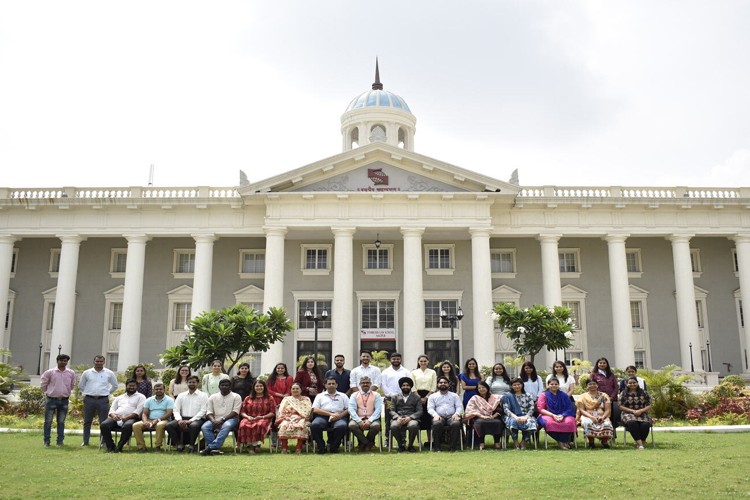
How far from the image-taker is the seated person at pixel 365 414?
11.7 m

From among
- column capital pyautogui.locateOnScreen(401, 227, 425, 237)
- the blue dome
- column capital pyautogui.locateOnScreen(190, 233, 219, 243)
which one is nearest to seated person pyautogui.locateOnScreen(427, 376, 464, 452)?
column capital pyautogui.locateOnScreen(401, 227, 425, 237)

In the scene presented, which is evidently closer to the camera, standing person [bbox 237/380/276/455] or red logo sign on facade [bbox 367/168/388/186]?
standing person [bbox 237/380/276/455]

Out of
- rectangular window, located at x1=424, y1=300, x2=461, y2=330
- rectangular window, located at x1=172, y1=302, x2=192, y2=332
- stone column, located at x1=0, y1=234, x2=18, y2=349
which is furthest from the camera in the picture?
rectangular window, located at x1=172, y1=302, x2=192, y2=332

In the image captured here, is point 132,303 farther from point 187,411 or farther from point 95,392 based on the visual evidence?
point 187,411

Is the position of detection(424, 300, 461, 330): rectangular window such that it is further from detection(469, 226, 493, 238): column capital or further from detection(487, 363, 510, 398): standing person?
detection(487, 363, 510, 398): standing person

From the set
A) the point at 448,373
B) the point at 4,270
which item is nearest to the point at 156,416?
the point at 448,373

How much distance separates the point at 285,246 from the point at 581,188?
15.3 m

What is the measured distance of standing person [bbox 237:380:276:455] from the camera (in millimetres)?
11562

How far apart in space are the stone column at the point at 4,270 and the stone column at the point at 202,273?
355 inches

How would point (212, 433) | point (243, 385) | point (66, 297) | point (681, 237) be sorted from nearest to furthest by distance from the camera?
point (212, 433) < point (243, 385) < point (66, 297) < point (681, 237)

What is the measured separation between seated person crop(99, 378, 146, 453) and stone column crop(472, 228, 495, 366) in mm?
18497

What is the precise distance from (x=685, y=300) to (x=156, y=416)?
26202 millimetres

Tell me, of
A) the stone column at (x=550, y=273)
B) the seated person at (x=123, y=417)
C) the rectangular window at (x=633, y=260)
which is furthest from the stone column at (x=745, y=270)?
the seated person at (x=123, y=417)

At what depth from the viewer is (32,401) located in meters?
19.8
